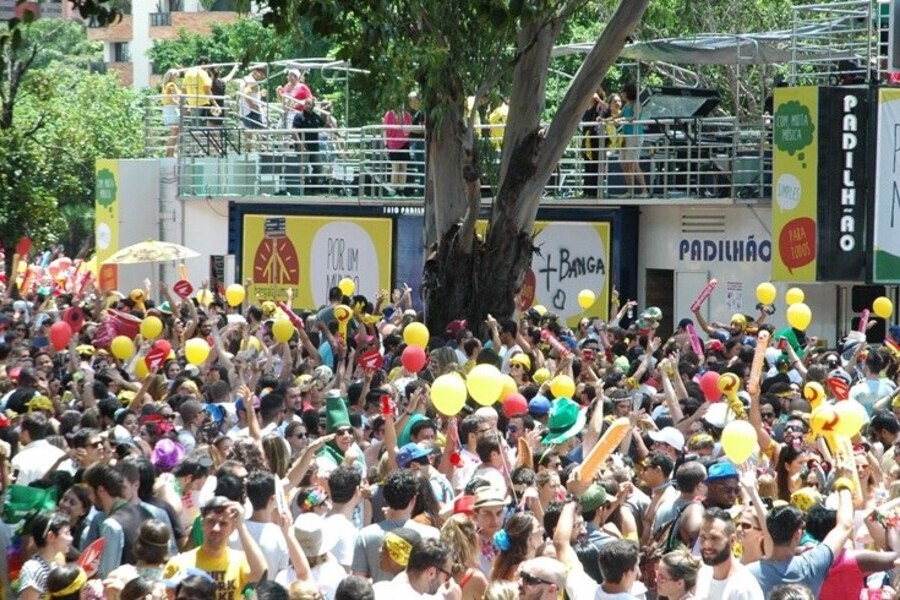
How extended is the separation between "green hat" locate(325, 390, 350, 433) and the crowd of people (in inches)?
0.8

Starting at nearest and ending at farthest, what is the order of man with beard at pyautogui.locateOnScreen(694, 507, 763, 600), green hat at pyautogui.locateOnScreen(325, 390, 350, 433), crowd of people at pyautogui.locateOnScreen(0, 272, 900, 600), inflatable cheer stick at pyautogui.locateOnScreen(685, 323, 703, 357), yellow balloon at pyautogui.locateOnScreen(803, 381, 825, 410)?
man with beard at pyautogui.locateOnScreen(694, 507, 763, 600), crowd of people at pyautogui.locateOnScreen(0, 272, 900, 600), yellow balloon at pyautogui.locateOnScreen(803, 381, 825, 410), green hat at pyautogui.locateOnScreen(325, 390, 350, 433), inflatable cheer stick at pyautogui.locateOnScreen(685, 323, 703, 357)

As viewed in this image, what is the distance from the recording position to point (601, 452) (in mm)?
9898

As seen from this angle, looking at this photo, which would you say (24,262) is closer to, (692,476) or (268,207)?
(268,207)

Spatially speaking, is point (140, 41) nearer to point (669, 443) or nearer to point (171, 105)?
point (171, 105)

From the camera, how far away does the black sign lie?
21.5m

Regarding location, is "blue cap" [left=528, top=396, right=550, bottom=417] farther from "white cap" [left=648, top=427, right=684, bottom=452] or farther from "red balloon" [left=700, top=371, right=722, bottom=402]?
"white cap" [left=648, top=427, right=684, bottom=452]

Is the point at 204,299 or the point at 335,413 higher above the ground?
the point at 204,299

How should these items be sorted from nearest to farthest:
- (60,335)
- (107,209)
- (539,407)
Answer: (539,407) < (60,335) < (107,209)

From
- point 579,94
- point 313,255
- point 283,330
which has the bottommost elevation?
point 283,330

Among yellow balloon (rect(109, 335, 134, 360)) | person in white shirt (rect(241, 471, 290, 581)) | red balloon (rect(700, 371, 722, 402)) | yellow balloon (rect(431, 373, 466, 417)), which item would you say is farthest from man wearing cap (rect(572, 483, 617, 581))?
yellow balloon (rect(109, 335, 134, 360))

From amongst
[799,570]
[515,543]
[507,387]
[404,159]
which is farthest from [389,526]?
[404,159]

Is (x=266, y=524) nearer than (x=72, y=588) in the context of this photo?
No

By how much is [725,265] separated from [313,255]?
7087 millimetres

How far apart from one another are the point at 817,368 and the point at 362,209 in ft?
47.5
